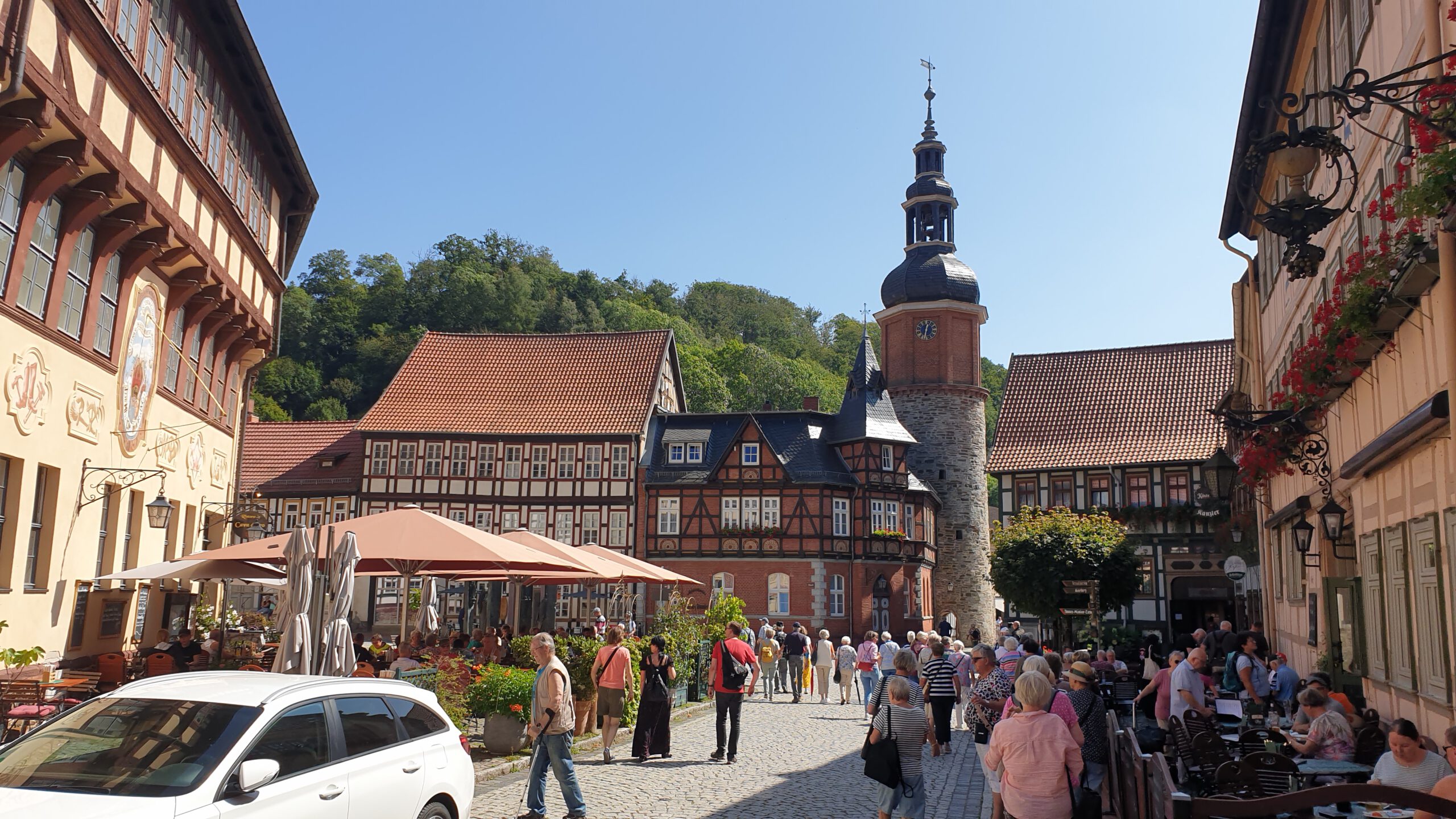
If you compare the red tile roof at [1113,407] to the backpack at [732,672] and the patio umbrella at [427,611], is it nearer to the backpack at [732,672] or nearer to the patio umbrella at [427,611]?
the patio umbrella at [427,611]

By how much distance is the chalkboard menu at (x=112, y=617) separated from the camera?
16797 millimetres

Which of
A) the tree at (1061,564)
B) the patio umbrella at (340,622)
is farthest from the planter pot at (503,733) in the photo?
the tree at (1061,564)

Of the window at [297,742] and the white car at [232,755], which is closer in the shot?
the white car at [232,755]

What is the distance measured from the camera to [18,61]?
35.6 feet

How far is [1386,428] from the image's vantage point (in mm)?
10406

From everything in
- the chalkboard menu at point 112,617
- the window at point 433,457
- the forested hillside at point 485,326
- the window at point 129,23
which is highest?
the forested hillside at point 485,326

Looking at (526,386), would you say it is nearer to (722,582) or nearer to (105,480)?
(722,582)

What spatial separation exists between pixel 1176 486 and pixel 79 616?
33536mm

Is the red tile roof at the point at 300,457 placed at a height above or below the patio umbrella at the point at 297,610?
above

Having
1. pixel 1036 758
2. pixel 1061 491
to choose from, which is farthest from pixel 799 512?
pixel 1036 758

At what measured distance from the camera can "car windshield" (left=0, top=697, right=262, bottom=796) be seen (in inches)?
209

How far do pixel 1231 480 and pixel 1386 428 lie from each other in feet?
11.9

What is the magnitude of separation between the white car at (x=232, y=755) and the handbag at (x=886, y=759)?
303 centimetres

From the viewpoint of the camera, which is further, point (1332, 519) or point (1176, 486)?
point (1176, 486)
